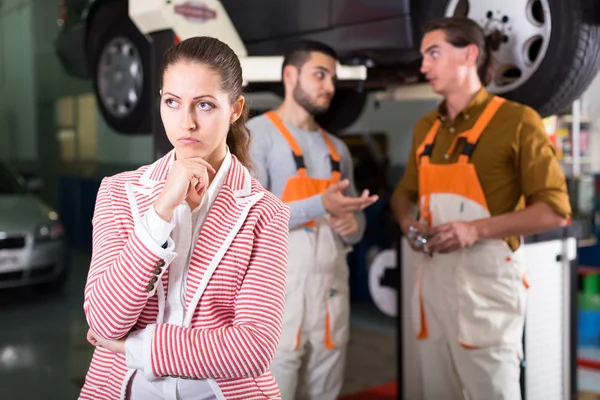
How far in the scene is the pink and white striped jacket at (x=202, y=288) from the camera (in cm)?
104

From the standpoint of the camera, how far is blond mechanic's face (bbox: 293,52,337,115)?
242cm

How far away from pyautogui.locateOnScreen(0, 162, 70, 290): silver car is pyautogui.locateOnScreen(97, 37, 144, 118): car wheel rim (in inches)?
77.9

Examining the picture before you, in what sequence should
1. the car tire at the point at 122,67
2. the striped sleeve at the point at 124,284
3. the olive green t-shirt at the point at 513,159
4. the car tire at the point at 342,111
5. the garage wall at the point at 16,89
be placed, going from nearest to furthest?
the striped sleeve at the point at 124,284 < the olive green t-shirt at the point at 513,159 < the car tire at the point at 122,67 < the car tire at the point at 342,111 < the garage wall at the point at 16,89

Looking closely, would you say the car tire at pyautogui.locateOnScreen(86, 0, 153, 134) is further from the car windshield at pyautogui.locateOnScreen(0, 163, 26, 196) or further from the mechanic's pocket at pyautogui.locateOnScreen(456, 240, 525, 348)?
the car windshield at pyautogui.locateOnScreen(0, 163, 26, 196)

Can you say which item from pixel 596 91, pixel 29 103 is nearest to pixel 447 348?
pixel 596 91

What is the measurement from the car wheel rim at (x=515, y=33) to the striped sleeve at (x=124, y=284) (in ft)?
6.05

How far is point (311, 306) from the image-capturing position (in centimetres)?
238

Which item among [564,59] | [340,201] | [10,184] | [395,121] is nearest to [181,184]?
[340,201]

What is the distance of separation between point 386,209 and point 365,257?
16.9 inches

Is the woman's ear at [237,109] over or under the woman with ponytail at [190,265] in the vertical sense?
over

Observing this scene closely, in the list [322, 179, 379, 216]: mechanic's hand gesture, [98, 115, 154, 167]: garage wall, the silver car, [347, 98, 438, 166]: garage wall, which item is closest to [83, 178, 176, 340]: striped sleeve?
[322, 179, 379, 216]: mechanic's hand gesture

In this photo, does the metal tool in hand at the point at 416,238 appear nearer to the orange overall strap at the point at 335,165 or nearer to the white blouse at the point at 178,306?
the orange overall strap at the point at 335,165

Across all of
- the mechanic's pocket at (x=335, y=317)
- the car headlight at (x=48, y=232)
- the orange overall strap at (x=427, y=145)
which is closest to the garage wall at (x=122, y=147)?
the car headlight at (x=48, y=232)

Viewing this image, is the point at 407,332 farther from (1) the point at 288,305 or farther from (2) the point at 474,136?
(2) the point at 474,136
